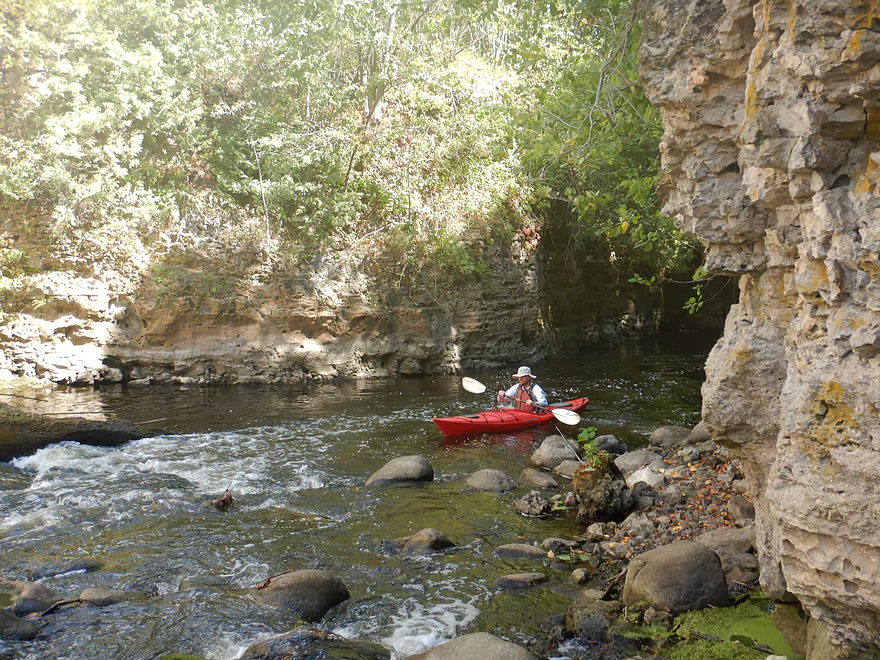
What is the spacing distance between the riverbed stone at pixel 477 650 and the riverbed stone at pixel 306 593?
943 mm

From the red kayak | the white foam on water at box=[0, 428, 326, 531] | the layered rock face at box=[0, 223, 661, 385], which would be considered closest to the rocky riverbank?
the white foam on water at box=[0, 428, 326, 531]

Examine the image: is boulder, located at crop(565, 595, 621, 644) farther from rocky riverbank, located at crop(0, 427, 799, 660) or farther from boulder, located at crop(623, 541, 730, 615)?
boulder, located at crop(623, 541, 730, 615)

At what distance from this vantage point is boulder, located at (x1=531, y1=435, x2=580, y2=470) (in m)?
8.57

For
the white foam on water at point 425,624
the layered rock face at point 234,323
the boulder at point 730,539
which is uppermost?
the layered rock face at point 234,323

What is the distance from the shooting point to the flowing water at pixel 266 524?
452 cm

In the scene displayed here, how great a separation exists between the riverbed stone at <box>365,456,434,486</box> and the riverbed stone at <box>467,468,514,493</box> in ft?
1.77

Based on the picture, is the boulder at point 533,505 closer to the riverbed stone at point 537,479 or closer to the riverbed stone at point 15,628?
the riverbed stone at point 537,479

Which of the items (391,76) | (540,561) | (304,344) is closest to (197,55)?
(391,76)

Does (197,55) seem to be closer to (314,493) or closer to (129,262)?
(129,262)

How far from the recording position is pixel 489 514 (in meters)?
6.73

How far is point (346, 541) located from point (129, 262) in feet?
35.3

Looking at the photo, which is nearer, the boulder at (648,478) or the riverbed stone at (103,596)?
the riverbed stone at (103,596)

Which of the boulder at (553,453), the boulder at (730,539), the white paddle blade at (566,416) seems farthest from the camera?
the white paddle blade at (566,416)

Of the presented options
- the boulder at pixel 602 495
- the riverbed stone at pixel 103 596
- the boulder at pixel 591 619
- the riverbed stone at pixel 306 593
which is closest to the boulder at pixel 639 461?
the boulder at pixel 602 495
